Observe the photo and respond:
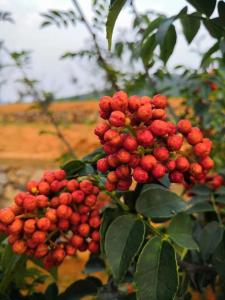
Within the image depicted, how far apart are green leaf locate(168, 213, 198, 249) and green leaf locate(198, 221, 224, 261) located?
→ 23 cm

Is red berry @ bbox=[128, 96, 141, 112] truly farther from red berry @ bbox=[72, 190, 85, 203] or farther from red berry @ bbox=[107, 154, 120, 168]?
red berry @ bbox=[72, 190, 85, 203]

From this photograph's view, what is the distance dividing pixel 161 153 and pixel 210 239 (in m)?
0.56

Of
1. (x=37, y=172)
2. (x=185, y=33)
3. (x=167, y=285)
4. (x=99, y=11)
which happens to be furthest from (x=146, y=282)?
(x=37, y=172)

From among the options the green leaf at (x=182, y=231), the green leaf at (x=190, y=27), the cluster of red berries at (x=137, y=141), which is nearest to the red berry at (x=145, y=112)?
the cluster of red berries at (x=137, y=141)

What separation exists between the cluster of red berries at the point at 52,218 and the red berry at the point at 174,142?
24 cm

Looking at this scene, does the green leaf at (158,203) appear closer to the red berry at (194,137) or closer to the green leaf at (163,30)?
the red berry at (194,137)

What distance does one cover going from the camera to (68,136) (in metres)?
8.14

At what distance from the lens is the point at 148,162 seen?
984 millimetres

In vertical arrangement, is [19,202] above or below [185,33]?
below

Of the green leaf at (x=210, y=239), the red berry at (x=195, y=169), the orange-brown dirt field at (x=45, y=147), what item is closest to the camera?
the red berry at (x=195, y=169)

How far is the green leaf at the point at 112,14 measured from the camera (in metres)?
0.98

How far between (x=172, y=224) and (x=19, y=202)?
38 centimetres

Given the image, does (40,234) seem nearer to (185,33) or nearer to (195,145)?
(195,145)

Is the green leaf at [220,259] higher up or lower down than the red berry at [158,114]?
lower down
